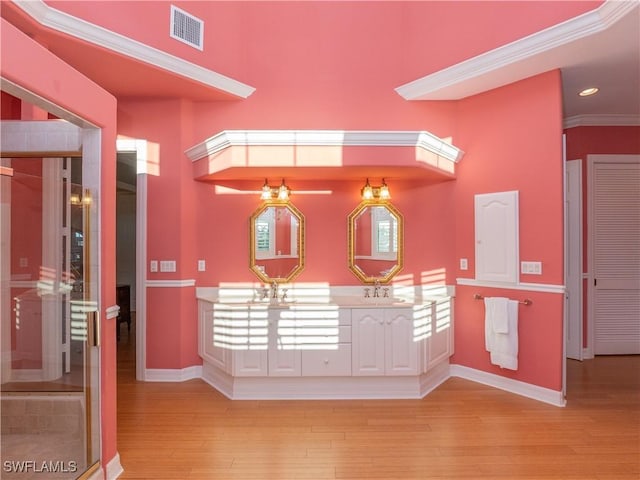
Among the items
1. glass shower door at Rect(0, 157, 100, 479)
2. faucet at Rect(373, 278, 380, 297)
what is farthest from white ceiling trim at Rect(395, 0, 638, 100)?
glass shower door at Rect(0, 157, 100, 479)

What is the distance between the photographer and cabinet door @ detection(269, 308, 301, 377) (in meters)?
3.51

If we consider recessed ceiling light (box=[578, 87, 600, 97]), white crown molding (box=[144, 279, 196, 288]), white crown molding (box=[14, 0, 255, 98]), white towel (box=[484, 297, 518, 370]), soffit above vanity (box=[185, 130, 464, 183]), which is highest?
white crown molding (box=[14, 0, 255, 98])

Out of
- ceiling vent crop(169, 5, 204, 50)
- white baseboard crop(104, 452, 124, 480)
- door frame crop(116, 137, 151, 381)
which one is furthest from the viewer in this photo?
door frame crop(116, 137, 151, 381)

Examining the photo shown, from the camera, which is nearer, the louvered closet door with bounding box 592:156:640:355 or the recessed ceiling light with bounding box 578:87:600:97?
Answer: the recessed ceiling light with bounding box 578:87:600:97

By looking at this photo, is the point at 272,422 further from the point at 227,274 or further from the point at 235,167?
the point at 235,167

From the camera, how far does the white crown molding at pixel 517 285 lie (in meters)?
3.43

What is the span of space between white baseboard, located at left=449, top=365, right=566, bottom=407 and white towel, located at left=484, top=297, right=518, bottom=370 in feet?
0.56

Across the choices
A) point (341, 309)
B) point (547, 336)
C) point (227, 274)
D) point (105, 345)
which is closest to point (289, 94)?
point (227, 274)

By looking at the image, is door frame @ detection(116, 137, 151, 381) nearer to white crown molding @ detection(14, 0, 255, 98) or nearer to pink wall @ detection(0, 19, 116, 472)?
white crown molding @ detection(14, 0, 255, 98)

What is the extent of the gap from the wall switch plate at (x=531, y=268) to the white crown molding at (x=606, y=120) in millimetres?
2377

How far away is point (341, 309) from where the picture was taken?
3.56m

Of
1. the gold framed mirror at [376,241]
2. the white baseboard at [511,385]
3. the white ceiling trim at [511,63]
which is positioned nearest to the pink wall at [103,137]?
the gold framed mirror at [376,241]

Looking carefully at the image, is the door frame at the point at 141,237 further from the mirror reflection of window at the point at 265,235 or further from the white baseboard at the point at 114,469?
the white baseboard at the point at 114,469

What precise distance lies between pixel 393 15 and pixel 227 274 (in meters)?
3.44
